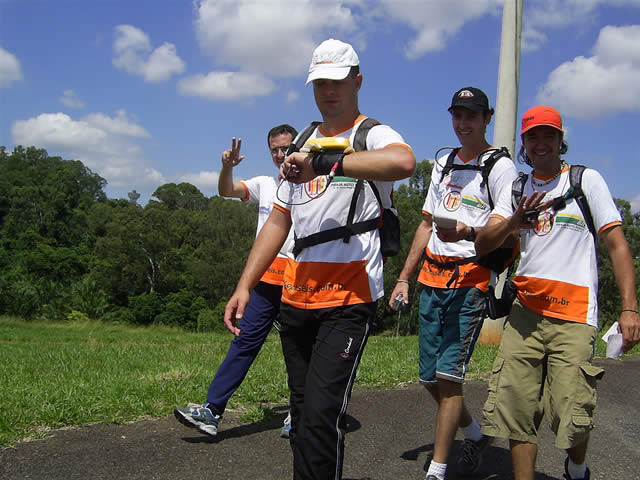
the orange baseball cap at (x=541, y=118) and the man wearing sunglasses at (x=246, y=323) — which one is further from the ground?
the orange baseball cap at (x=541, y=118)

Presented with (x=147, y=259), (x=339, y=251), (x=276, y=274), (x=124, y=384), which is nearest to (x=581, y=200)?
(x=339, y=251)

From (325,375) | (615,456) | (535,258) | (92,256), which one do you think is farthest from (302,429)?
(92,256)

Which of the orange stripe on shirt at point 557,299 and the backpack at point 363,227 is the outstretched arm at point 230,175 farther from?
the orange stripe on shirt at point 557,299

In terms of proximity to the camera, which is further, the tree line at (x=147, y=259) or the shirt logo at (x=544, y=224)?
the tree line at (x=147, y=259)

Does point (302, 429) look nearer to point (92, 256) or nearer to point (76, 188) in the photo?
point (92, 256)

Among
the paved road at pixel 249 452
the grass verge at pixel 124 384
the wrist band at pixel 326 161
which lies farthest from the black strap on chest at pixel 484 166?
the grass verge at pixel 124 384

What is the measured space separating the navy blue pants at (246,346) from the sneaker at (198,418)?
12 cm

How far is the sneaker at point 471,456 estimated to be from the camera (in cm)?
411

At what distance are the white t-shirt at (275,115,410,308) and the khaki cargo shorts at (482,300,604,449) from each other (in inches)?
41.7

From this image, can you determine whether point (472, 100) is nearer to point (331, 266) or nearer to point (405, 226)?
point (331, 266)

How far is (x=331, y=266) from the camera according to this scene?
2.97 m

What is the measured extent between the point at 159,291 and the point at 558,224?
6926 cm

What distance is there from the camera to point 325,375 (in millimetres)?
2840

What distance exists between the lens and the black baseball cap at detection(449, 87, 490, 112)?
164 inches
